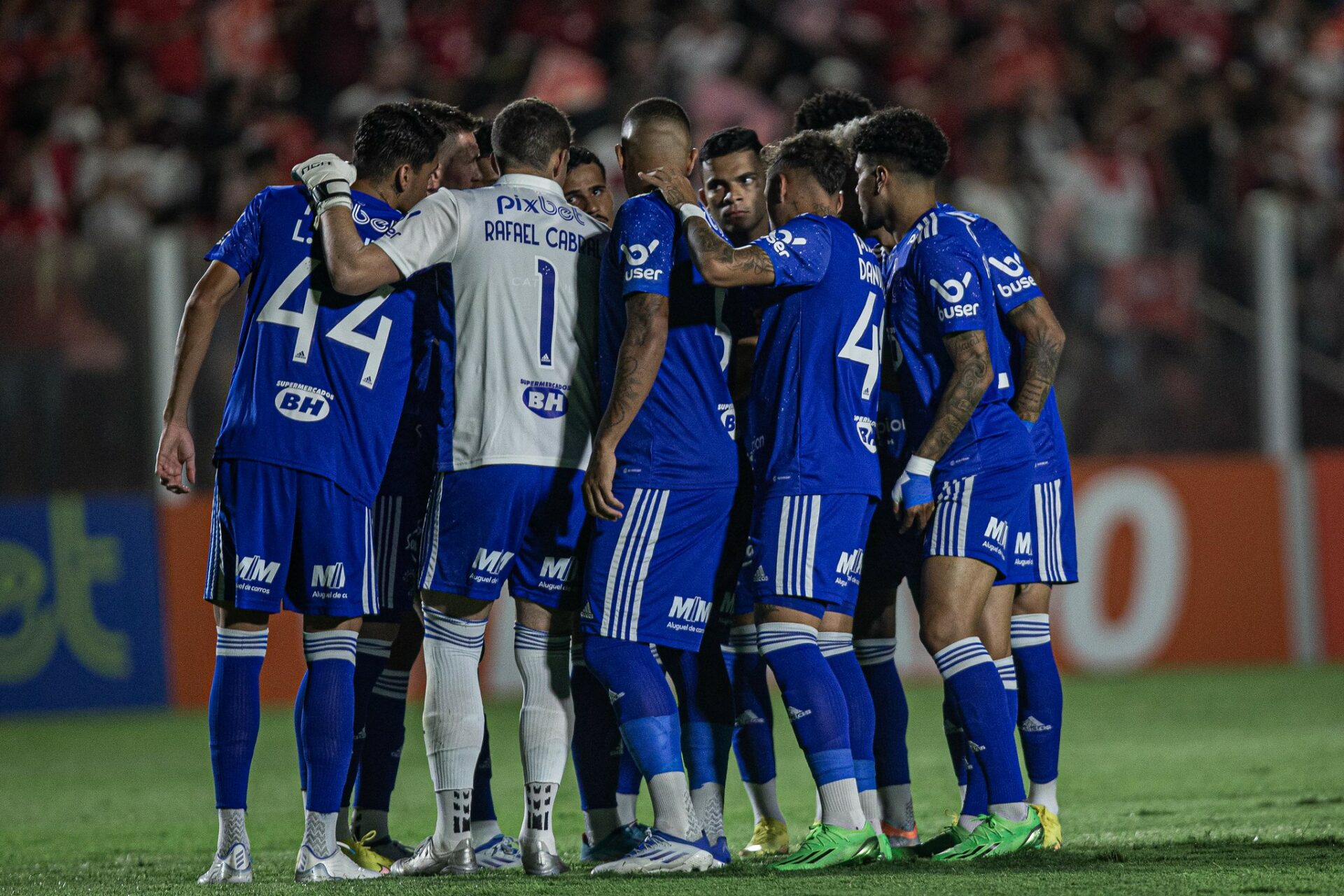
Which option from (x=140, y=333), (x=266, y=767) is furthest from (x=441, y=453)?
(x=140, y=333)

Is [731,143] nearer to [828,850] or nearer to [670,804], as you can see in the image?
[670,804]

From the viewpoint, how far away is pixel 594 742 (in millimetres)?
5191

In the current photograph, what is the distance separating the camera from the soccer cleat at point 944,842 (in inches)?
197

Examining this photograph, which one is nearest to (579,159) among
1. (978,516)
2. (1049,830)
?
(978,516)

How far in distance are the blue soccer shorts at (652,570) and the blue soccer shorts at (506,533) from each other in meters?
0.11

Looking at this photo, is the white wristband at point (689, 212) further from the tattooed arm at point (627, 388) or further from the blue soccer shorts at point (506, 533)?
the blue soccer shorts at point (506, 533)

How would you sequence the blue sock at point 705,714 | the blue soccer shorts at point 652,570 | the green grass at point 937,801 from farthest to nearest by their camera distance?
the blue sock at point 705,714 → the blue soccer shorts at point 652,570 → the green grass at point 937,801

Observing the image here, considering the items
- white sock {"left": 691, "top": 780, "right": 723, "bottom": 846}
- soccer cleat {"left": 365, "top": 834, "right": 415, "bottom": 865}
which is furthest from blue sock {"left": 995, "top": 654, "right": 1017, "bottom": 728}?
soccer cleat {"left": 365, "top": 834, "right": 415, "bottom": 865}

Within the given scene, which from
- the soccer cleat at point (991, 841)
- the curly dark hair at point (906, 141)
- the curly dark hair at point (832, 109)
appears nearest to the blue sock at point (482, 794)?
the soccer cleat at point (991, 841)

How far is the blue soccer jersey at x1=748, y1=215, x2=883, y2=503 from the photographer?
16.1 feet

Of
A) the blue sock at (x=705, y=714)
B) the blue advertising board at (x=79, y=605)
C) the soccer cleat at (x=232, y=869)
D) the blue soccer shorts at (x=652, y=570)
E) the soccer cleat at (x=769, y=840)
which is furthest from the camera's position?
the blue advertising board at (x=79, y=605)

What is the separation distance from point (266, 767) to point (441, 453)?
3.83 metres

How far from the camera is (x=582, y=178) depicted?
5.73 m

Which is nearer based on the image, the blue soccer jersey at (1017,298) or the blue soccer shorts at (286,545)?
the blue soccer shorts at (286,545)
